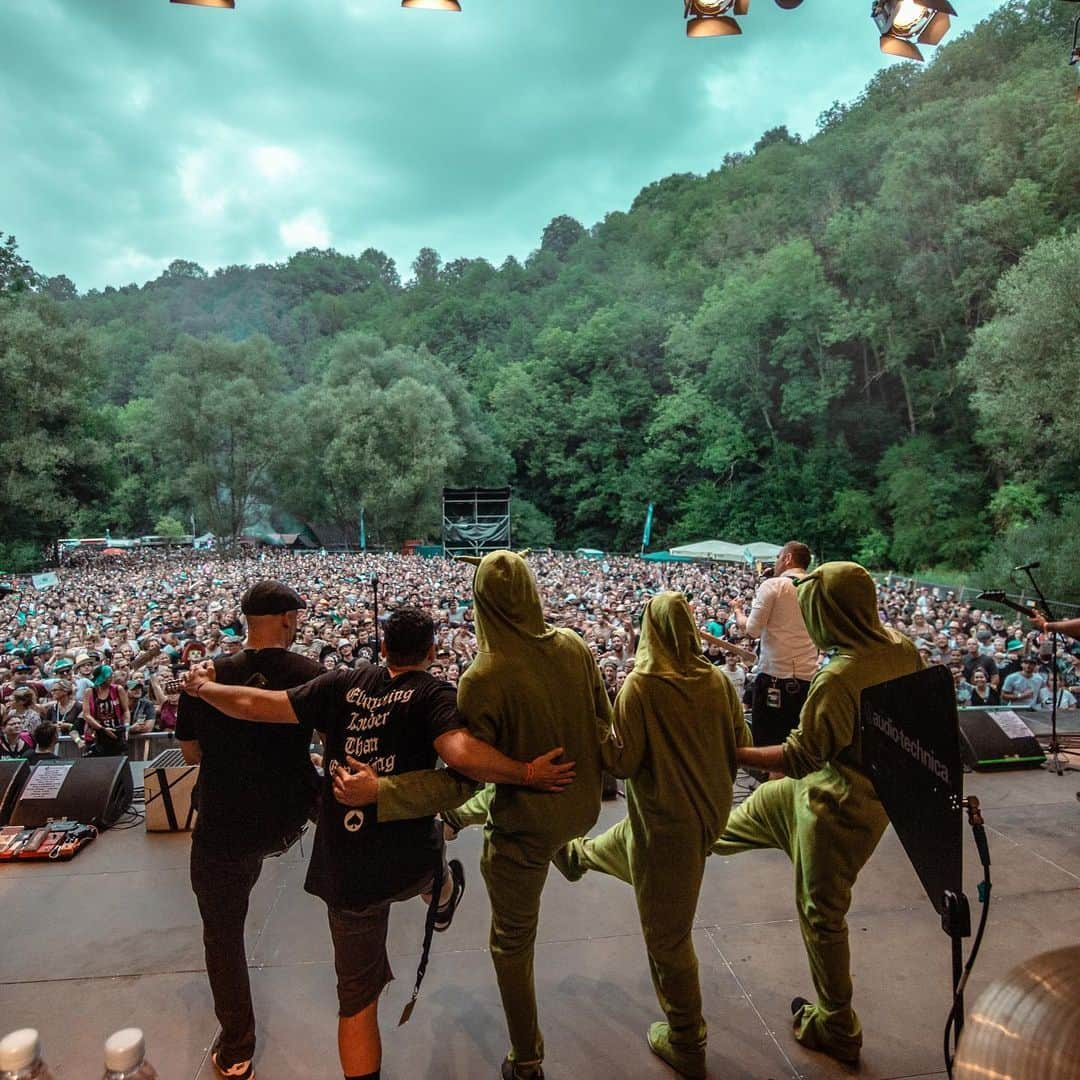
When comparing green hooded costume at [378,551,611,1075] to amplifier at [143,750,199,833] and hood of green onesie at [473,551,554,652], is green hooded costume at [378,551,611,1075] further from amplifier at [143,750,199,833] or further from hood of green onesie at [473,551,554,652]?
amplifier at [143,750,199,833]

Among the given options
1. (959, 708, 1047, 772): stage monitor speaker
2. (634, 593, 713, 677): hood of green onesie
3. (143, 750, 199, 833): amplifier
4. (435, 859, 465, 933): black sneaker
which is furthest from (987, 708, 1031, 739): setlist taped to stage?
(143, 750, 199, 833): amplifier

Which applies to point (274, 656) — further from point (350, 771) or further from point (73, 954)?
Result: point (73, 954)

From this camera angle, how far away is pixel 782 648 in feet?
11.3

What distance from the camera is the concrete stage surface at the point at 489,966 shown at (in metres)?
2.26

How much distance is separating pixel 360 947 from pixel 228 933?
450 millimetres

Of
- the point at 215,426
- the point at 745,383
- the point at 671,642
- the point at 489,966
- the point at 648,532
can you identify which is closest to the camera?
the point at 671,642

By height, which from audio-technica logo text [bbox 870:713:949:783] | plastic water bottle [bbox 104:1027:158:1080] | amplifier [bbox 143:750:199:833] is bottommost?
amplifier [bbox 143:750:199:833]

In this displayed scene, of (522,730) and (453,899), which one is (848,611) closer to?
(522,730)

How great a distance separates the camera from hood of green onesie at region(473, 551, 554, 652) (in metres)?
1.93

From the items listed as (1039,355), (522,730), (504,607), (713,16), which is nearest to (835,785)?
(522,730)

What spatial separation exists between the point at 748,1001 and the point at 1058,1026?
7.81 feet

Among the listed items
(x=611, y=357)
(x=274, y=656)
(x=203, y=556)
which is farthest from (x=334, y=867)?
(x=611, y=357)

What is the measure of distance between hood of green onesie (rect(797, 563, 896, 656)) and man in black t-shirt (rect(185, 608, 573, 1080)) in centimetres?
90

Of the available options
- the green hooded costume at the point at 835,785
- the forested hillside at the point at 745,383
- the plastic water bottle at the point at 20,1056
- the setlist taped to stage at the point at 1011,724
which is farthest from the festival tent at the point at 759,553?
the plastic water bottle at the point at 20,1056
